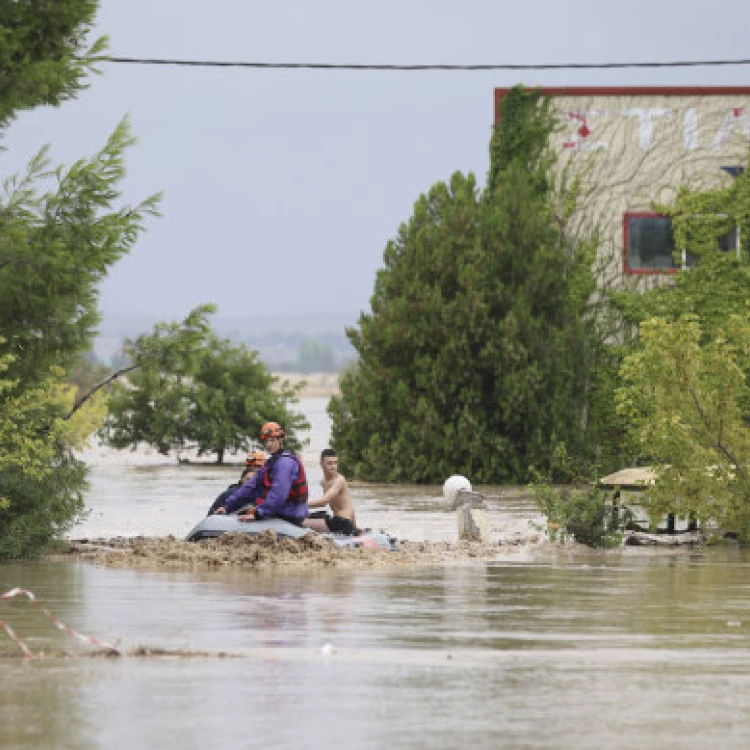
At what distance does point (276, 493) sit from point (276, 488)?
7 centimetres

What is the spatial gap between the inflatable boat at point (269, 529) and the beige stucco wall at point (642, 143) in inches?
955

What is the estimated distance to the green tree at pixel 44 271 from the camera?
20.7 m

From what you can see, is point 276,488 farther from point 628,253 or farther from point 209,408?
point 209,408

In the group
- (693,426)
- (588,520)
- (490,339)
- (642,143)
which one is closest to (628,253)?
(642,143)

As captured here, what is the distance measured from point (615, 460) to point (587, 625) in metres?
30.3

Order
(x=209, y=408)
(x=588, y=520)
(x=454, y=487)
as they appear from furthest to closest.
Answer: (x=209, y=408), (x=454, y=487), (x=588, y=520)

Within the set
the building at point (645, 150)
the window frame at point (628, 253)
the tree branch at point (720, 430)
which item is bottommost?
the tree branch at point (720, 430)

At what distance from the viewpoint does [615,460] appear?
1774 inches

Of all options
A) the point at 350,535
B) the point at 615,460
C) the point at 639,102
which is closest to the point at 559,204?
the point at 639,102

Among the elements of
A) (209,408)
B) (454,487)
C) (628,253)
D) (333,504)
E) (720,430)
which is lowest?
(333,504)

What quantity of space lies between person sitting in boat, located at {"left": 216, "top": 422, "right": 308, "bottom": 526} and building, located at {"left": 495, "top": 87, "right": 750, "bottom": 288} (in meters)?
25.4

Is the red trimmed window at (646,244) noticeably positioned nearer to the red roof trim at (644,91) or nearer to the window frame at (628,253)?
the window frame at (628,253)

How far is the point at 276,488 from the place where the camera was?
21.0 metres

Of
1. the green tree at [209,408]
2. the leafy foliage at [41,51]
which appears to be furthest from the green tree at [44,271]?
the green tree at [209,408]
